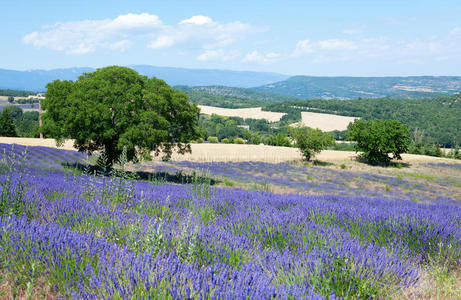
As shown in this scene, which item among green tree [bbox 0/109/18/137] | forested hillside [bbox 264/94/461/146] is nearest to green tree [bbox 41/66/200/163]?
green tree [bbox 0/109/18/137]

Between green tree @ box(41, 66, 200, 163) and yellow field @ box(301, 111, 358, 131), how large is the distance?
107m

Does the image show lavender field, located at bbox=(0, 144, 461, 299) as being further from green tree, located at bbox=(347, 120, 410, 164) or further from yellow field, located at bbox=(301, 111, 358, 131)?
yellow field, located at bbox=(301, 111, 358, 131)

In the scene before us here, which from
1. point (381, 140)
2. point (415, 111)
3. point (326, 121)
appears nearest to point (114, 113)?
point (381, 140)

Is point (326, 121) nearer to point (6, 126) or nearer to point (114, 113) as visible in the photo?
point (6, 126)

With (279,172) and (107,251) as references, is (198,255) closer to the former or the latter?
(107,251)

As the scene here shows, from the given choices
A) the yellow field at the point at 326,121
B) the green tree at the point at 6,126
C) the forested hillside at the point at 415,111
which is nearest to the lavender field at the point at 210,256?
the green tree at the point at 6,126

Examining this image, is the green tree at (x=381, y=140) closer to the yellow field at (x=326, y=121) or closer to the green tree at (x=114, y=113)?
the green tree at (x=114, y=113)

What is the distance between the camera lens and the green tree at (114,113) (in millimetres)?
13217

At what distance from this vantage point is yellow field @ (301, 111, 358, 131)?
391 feet

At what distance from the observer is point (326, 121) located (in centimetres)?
13250

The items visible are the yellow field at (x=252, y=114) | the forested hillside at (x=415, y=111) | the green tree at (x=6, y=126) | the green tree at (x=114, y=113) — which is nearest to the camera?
the green tree at (x=114, y=113)

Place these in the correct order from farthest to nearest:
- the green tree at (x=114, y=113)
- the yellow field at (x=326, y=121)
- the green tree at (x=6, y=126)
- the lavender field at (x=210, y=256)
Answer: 1. the yellow field at (x=326, y=121)
2. the green tree at (x=6, y=126)
3. the green tree at (x=114, y=113)
4. the lavender field at (x=210, y=256)

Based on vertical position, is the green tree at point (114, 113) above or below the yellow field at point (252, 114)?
below

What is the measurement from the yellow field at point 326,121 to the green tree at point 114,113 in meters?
107
